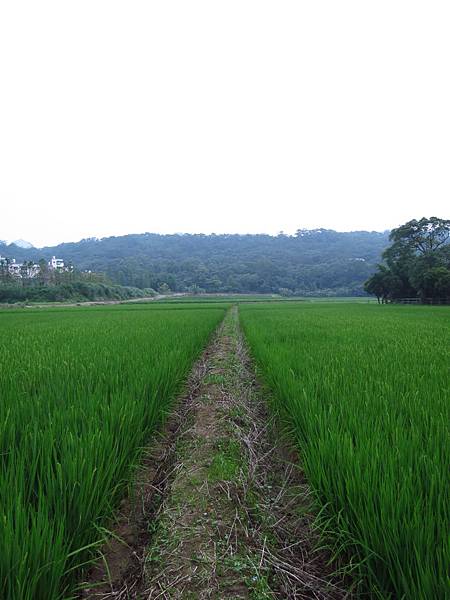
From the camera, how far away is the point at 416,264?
36.0 meters

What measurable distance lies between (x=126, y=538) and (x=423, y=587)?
4.40 feet

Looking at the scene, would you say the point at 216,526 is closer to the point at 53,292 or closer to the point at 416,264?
the point at 416,264

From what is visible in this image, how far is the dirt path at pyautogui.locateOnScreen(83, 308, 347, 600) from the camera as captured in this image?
136cm

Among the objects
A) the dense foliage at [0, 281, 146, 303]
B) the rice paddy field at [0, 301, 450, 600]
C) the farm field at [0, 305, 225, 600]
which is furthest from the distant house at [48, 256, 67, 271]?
the rice paddy field at [0, 301, 450, 600]

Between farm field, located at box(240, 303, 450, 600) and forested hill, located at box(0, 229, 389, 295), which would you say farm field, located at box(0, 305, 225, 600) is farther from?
forested hill, located at box(0, 229, 389, 295)

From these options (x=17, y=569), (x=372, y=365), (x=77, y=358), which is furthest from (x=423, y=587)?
(x=77, y=358)

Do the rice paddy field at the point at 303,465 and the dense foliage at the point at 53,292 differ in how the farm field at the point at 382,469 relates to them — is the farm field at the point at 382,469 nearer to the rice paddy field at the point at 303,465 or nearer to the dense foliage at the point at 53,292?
the rice paddy field at the point at 303,465

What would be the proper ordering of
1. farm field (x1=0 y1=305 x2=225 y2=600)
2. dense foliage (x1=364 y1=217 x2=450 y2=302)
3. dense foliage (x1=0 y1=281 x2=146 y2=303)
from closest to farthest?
farm field (x1=0 y1=305 x2=225 y2=600), dense foliage (x1=364 y1=217 x2=450 y2=302), dense foliage (x1=0 y1=281 x2=146 y2=303)

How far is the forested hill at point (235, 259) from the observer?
8781cm

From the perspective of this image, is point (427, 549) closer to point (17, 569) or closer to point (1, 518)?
point (17, 569)

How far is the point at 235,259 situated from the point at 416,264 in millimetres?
78206

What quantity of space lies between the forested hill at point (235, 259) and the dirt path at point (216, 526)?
264 ft

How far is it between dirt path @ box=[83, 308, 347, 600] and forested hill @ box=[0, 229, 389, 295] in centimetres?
8046

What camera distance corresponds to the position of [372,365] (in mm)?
3816
